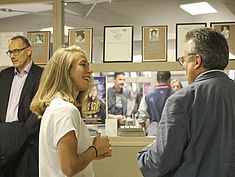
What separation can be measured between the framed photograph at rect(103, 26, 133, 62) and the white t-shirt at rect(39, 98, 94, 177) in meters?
1.52

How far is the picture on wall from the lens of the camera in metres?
3.33

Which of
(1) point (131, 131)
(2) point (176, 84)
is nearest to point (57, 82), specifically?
(1) point (131, 131)

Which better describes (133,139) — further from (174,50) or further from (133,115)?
(174,50)

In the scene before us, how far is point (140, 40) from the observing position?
3273mm

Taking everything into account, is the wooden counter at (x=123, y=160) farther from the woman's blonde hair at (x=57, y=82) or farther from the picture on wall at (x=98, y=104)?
the woman's blonde hair at (x=57, y=82)

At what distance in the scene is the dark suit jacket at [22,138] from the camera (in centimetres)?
256

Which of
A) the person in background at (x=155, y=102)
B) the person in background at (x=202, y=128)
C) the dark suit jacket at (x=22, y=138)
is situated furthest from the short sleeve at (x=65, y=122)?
the person in background at (x=155, y=102)

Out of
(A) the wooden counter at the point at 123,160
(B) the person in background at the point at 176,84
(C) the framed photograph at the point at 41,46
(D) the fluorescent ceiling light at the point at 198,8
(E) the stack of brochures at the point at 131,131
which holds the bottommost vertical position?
(A) the wooden counter at the point at 123,160

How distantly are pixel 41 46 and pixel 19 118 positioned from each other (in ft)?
3.10

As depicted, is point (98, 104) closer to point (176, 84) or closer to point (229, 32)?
point (176, 84)

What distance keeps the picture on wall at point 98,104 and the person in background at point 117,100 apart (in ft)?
0.16

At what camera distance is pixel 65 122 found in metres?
1.70

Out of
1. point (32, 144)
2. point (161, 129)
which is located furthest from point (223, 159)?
point (32, 144)

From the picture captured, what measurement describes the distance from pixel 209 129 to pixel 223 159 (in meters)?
0.13
